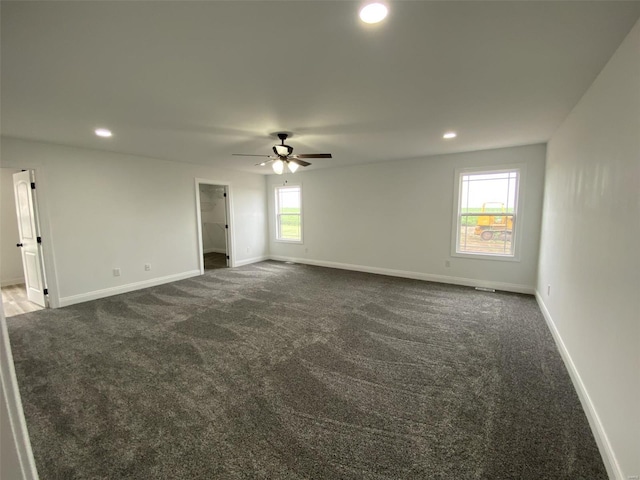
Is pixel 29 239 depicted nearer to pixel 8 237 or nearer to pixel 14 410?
pixel 8 237

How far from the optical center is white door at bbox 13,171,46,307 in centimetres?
425

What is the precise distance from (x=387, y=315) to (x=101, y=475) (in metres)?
3.13

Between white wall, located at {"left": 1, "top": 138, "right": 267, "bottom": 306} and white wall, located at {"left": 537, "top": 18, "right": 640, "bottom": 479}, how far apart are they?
A: 6.03 meters

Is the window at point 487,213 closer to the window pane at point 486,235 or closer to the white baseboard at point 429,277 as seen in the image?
the window pane at point 486,235

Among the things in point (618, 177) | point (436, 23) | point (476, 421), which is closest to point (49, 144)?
point (436, 23)

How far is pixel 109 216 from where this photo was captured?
4.84m

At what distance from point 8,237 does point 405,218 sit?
7718 mm

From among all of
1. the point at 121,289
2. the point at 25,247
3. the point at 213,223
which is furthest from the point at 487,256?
the point at 25,247

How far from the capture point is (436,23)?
5.59 feet

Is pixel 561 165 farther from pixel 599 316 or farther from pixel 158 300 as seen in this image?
pixel 158 300

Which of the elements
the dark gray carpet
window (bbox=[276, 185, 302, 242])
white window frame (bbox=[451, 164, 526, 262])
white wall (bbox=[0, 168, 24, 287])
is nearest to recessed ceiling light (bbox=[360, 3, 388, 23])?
the dark gray carpet

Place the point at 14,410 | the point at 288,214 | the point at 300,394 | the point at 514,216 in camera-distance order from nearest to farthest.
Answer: the point at 14,410 → the point at 300,394 → the point at 514,216 → the point at 288,214

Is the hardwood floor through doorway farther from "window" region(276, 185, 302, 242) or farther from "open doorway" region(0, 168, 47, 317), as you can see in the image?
"window" region(276, 185, 302, 242)

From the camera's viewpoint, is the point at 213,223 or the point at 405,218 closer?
the point at 405,218
